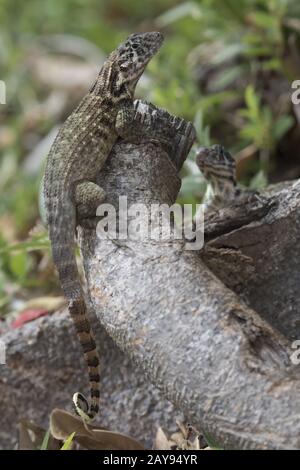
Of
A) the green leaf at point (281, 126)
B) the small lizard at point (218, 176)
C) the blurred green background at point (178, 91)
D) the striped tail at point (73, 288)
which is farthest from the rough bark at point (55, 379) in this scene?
the green leaf at point (281, 126)

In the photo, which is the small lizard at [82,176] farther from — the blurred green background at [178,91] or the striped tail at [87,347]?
the blurred green background at [178,91]

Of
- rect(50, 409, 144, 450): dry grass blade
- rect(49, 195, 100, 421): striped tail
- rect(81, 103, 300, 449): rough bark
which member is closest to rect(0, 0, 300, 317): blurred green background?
rect(49, 195, 100, 421): striped tail

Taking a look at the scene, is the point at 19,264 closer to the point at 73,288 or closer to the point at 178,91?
the point at 73,288

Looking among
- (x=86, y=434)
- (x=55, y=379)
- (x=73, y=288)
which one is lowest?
(x=86, y=434)

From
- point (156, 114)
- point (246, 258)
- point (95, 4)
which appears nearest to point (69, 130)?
point (156, 114)

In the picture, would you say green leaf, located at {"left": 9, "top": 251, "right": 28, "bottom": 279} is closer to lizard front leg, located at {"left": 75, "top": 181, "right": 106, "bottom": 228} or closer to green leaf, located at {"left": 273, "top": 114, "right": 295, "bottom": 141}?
lizard front leg, located at {"left": 75, "top": 181, "right": 106, "bottom": 228}

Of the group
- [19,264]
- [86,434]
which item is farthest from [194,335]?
[19,264]

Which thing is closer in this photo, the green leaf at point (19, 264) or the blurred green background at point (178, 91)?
the green leaf at point (19, 264)
